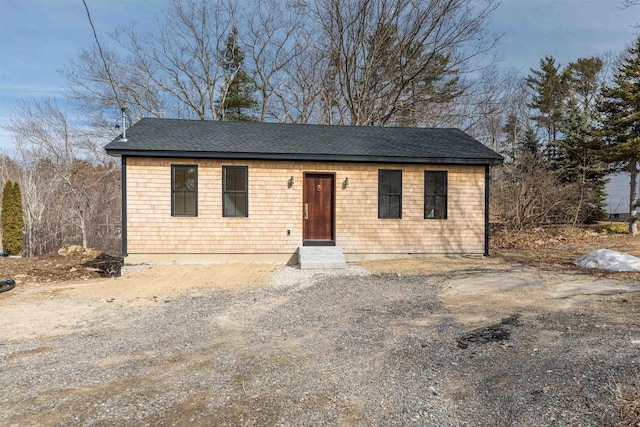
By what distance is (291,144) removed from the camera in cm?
965

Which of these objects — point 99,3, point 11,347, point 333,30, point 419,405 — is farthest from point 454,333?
point 333,30

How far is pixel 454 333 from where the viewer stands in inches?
162

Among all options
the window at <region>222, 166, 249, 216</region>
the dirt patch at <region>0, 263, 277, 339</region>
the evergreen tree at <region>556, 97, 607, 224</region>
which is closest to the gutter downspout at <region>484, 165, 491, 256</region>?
the dirt patch at <region>0, 263, 277, 339</region>

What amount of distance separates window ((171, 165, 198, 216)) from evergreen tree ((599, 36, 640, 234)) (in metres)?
16.7

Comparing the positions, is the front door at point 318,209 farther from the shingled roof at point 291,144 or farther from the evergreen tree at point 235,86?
the evergreen tree at point 235,86

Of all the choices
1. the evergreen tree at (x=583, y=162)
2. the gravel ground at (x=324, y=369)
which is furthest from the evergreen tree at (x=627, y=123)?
the gravel ground at (x=324, y=369)

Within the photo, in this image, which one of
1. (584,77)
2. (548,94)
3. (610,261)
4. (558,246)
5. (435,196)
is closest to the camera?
(610,261)

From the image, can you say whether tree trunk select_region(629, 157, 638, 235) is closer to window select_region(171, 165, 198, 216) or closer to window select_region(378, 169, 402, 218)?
window select_region(378, 169, 402, 218)

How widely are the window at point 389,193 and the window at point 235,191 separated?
3.56m

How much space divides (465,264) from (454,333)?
17.1 feet

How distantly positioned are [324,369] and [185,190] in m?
6.98

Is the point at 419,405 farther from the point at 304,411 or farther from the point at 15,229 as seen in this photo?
the point at 15,229

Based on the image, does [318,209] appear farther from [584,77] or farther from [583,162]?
[584,77]

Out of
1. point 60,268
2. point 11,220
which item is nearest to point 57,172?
point 11,220
